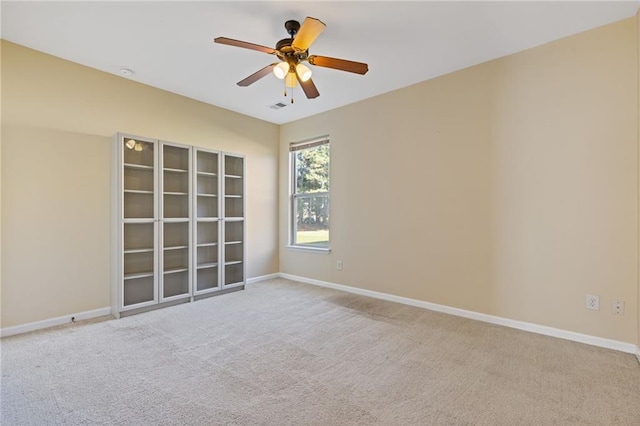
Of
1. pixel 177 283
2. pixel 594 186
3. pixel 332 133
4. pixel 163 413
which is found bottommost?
pixel 163 413

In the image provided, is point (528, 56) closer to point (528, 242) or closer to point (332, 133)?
point (528, 242)

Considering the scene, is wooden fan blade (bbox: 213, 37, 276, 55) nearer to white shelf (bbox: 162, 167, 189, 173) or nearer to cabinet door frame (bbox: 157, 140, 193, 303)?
cabinet door frame (bbox: 157, 140, 193, 303)

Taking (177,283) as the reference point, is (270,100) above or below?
above

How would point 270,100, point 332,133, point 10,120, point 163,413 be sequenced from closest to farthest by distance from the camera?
point 163,413 → point 10,120 → point 270,100 → point 332,133

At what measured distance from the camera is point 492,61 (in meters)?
3.20

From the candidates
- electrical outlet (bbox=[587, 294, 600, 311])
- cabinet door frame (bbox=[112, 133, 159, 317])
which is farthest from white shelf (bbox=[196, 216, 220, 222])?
electrical outlet (bbox=[587, 294, 600, 311])

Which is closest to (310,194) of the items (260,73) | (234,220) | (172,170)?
(234,220)

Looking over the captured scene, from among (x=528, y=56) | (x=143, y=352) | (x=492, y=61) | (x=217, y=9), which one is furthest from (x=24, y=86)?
(x=528, y=56)

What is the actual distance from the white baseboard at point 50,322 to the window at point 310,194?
9.25 ft

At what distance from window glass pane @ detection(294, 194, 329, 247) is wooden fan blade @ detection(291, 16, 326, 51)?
2721mm

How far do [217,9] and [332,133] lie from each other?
2502mm

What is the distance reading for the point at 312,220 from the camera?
5109 millimetres

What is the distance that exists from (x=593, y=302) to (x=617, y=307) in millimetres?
151

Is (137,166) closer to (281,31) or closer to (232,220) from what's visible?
(232,220)
